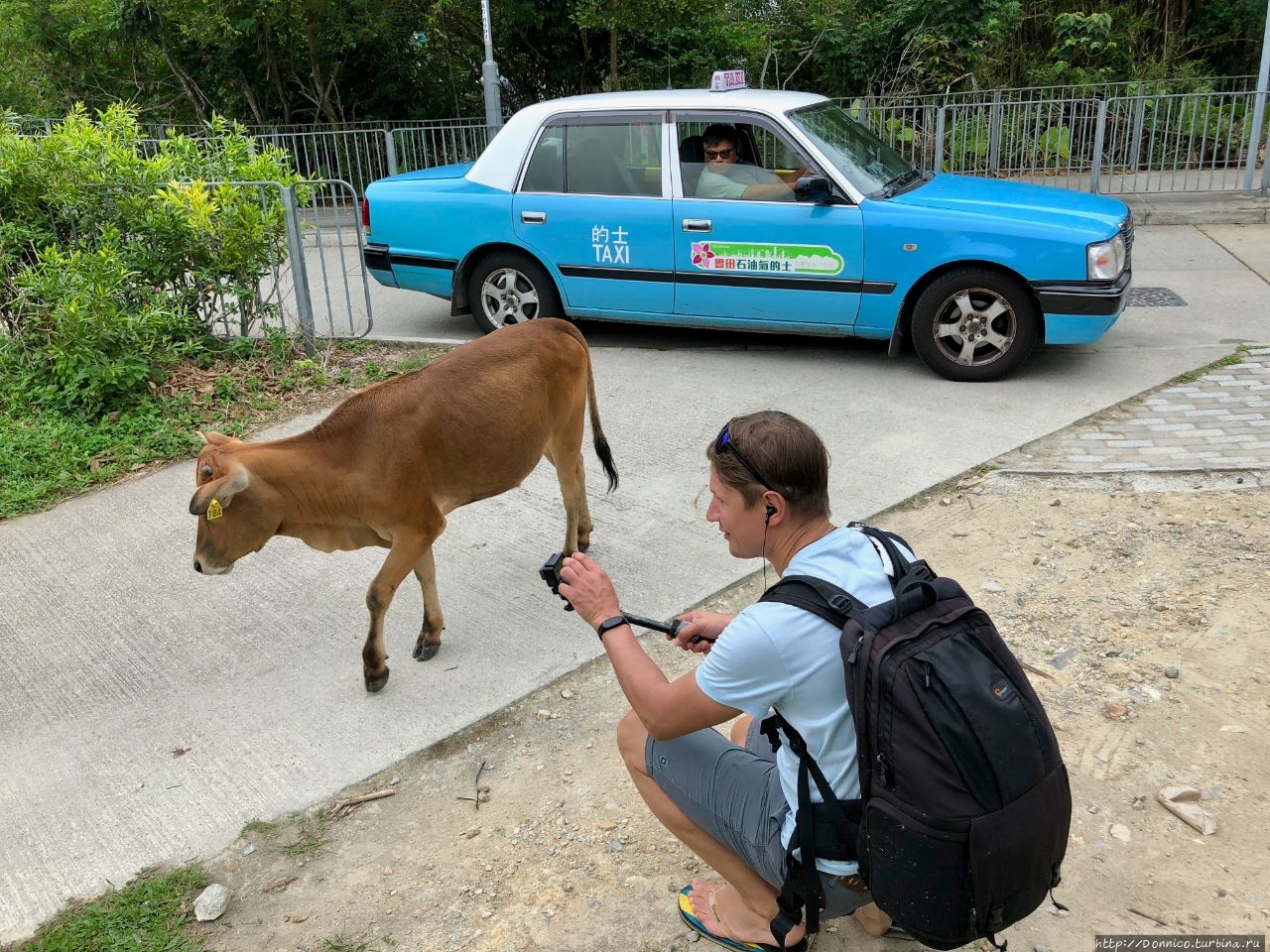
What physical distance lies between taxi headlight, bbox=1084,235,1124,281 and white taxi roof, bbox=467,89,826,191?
236cm

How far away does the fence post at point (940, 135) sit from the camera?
1335 cm

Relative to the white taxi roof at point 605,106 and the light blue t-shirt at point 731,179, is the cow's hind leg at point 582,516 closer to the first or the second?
the light blue t-shirt at point 731,179

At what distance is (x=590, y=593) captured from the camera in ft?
9.00

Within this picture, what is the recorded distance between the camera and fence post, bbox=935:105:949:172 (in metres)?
13.4

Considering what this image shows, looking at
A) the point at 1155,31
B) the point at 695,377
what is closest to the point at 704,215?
the point at 695,377

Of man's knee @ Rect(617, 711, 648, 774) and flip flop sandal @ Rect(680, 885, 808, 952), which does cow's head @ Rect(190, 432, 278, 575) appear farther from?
flip flop sandal @ Rect(680, 885, 808, 952)

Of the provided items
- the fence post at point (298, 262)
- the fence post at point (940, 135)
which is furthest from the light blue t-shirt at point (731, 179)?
the fence post at point (940, 135)

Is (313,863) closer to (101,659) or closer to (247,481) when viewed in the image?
(247,481)

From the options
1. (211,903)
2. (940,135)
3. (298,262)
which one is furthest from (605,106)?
(940,135)

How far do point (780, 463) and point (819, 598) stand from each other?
0.36m

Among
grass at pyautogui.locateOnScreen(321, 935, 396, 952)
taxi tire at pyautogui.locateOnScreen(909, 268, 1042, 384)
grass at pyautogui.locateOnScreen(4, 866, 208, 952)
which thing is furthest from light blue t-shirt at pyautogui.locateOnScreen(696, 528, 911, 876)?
taxi tire at pyautogui.locateOnScreen(909, 268, 1042, 384)

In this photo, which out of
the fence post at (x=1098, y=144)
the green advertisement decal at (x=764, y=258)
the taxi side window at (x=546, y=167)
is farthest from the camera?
the fence post at (x=1098, y=144)

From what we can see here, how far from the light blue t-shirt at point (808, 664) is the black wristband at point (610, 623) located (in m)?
0.31

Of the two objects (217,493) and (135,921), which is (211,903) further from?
(217,493)
